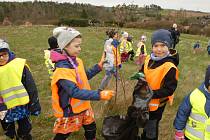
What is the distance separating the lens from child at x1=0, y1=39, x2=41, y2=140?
411 centimetres

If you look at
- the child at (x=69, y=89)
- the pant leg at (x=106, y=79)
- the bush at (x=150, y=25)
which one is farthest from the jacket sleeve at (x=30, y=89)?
the bush at (x=150, y=25)

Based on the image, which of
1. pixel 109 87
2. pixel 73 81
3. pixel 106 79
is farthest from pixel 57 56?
pixel 109 87

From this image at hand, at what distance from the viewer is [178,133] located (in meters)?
3.54

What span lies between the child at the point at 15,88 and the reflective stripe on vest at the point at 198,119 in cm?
205

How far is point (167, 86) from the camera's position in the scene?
3719 millimetres

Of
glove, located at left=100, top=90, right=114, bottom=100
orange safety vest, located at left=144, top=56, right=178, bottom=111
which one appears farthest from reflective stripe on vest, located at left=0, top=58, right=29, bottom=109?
orange safety vest, located at left=144, top=56, right=178, bottom=111

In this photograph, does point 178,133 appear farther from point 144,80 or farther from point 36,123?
point 36,123

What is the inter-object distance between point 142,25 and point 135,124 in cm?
3693

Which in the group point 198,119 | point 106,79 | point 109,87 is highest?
point 198,119

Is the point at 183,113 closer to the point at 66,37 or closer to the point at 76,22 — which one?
the point at 66,37

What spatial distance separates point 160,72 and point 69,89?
1103mm

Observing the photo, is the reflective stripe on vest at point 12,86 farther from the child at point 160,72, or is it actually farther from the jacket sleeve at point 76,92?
the child at point 160,72

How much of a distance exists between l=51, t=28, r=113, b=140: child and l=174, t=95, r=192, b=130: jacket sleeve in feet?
3.09

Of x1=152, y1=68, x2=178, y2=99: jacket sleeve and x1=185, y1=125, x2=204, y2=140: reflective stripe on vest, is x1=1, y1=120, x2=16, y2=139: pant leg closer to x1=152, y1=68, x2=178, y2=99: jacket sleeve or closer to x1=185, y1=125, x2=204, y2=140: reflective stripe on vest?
x1=152, y1=68, x2=178, y2=99: jacket sleeve
